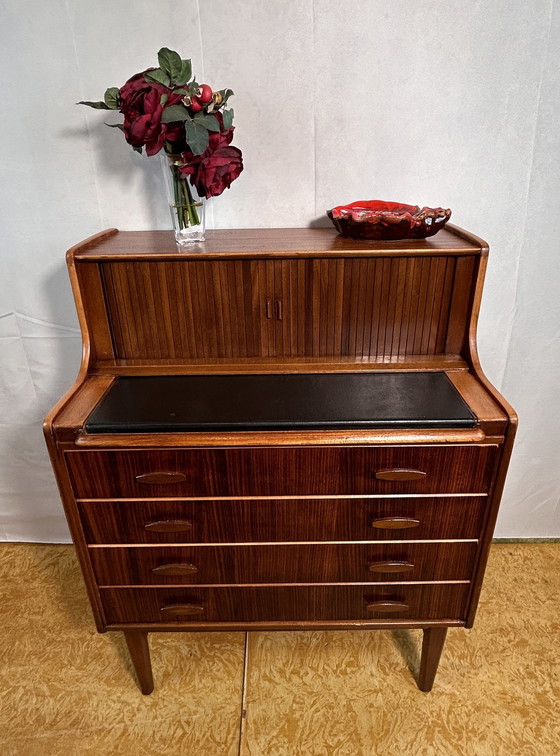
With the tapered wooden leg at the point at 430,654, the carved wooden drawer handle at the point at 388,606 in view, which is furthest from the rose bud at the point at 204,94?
the tapered wooden leg at the point at 430,654

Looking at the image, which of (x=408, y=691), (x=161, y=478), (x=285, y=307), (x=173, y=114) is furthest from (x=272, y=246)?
(x=408, y=691)

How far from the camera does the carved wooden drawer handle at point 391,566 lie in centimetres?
118

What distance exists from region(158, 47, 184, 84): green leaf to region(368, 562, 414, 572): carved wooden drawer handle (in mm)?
1219

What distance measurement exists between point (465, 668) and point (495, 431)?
3.01 feet

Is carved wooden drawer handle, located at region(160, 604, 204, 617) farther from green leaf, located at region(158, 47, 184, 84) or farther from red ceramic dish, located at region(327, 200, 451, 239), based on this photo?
green leaf, located at region(158, 47, 184, 84)

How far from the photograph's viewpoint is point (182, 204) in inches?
49.1

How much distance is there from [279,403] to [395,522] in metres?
0.38

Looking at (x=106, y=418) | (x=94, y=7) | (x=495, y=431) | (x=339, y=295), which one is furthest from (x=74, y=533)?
(x=94, y=7)

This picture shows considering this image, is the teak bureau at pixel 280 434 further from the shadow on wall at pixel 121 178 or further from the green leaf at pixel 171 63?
the green leaf at pixel 171 63

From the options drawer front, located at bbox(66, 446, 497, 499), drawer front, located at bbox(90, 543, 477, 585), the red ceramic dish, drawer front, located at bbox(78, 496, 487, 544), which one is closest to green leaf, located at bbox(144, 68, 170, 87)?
the red ceramic dish

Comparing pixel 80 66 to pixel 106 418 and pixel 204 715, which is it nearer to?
pixel 106 418

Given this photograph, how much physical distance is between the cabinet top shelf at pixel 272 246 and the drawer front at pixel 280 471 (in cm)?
45

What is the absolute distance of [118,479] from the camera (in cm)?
107

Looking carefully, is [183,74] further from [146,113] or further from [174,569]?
[174,569]
